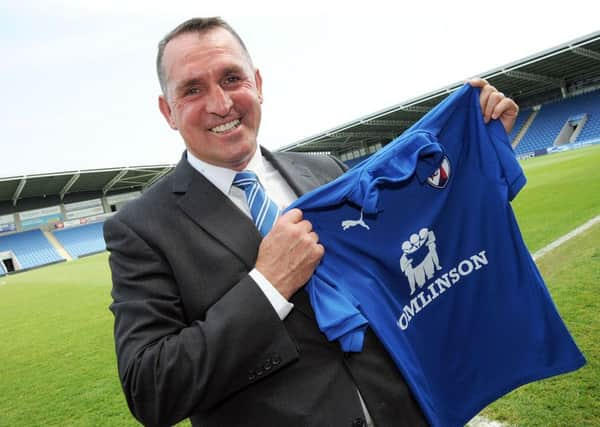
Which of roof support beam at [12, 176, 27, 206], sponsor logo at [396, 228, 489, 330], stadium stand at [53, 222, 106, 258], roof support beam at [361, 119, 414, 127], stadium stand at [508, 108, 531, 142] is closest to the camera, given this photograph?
sponsor logo at [396, 228, 489, 330]

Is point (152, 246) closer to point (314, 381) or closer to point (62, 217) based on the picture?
point (314, 381)

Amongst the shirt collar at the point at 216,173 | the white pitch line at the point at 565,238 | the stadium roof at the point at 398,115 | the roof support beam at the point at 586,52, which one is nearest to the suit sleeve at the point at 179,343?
the shirt collar at the point at 216,173

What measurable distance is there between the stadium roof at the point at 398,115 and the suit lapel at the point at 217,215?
96.0 ft

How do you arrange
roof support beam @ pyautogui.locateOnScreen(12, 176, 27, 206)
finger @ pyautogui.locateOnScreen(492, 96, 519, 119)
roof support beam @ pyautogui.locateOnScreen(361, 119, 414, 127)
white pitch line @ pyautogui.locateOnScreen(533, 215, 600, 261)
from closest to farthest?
finger @ pyautogui.locateOnScreen(492, 96, 519, 119) < white pitch line @ pyautogui.locateOnScreen(533, 215, 600, 261) < roof support beam @ pyautogui.locateOnScreen(12, 176, 27, 206) < roof support beam @ pyautogui.locateOnScreen(361, 119, 414, 127)

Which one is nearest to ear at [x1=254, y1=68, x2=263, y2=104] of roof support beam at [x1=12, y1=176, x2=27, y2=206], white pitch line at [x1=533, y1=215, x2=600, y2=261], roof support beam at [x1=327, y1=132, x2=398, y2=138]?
white pitch line at [x1=533, y1=215, x2=600, y2=261]

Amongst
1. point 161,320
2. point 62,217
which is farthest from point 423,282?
point 62,217

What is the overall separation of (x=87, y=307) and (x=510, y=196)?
9.18 meters

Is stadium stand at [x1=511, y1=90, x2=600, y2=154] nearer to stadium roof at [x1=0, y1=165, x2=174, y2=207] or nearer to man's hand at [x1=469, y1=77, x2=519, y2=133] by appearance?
stadium roof at [x1=0, y1=165, x2=174, y2=207]

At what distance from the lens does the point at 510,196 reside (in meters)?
1.70

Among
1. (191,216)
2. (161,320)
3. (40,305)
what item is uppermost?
(191,216)

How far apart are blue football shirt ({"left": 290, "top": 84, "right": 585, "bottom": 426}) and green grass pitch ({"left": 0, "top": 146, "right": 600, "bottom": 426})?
2.27 ft

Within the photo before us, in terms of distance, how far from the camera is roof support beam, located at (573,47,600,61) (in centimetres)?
2512

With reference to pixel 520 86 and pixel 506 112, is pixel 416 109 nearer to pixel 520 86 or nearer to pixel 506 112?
pixel 520 86

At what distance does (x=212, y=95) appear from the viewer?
150 centimetres
